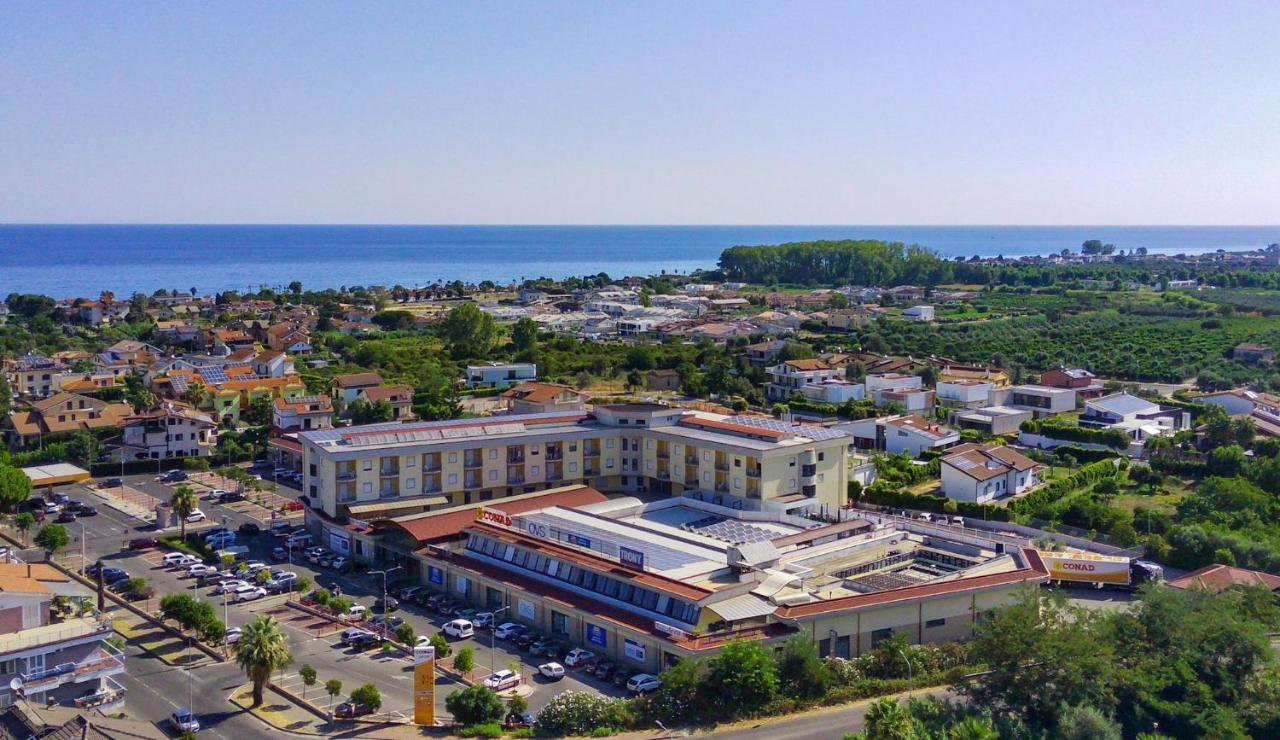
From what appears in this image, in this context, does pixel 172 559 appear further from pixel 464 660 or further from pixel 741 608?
pixel 741 608

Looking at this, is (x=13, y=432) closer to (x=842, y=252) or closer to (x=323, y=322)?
(x=323, y=322)

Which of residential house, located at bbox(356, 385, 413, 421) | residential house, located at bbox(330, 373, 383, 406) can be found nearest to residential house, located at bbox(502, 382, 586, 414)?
residential house, located at bbox(356, 385, 413, 421)

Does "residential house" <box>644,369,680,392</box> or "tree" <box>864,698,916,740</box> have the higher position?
"residential house" <box>644,369,680,392</box>

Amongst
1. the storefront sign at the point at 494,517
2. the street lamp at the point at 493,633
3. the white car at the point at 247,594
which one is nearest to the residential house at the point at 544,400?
the storefront sign at the point at 494,517

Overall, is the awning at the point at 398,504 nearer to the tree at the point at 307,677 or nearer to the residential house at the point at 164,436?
the tree at the point at 307,677

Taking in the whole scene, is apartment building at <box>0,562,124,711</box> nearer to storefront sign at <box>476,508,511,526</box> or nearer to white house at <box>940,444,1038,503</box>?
storefront sign at <box>476,508,511,526</box>
